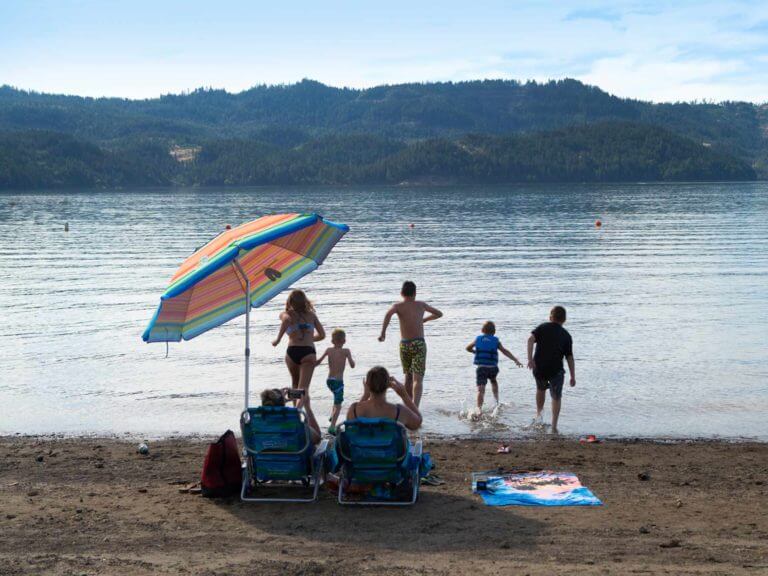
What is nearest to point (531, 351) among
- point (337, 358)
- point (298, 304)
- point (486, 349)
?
point (486, 349)

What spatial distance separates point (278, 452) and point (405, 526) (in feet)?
4.67

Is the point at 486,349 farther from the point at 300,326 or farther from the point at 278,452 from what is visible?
the point at 278,452

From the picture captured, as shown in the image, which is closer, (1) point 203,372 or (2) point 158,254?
(1) point 203,372

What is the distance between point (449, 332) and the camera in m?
20.8

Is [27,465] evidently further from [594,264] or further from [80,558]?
[594,264]

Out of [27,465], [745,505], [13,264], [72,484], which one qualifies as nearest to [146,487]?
[72,484]

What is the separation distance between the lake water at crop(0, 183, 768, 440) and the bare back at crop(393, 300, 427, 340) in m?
1.47

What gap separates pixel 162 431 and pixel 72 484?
2.98 meters

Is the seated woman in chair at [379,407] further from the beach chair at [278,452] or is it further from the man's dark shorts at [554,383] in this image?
the man's dark shorts at [554,383]

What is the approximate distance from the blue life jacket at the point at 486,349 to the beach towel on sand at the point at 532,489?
11.3ft

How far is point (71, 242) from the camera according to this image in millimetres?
52781

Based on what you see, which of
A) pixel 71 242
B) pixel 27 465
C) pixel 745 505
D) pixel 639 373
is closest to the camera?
pixel 745 505

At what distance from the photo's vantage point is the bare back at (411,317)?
1184 centimetres

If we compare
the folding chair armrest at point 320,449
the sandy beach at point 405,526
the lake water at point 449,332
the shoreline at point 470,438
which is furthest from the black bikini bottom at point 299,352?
the folding chair armrest at point 320,449
